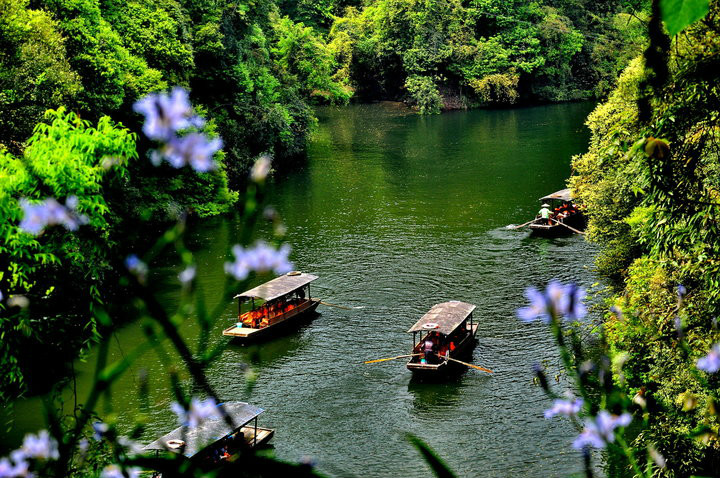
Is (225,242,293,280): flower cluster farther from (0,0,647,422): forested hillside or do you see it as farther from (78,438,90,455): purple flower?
(78,438,90,455): purple flower

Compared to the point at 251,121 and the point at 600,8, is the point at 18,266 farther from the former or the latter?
the point at 600,8

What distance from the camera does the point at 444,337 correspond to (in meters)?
19.4

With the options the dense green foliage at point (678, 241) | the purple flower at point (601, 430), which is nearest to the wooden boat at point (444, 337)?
the dense green foliage at point (678, 241)

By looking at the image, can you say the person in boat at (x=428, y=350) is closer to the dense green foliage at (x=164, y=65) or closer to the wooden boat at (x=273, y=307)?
the wooden boat at (x=273, y=307)

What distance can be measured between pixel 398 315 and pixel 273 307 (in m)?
3.73

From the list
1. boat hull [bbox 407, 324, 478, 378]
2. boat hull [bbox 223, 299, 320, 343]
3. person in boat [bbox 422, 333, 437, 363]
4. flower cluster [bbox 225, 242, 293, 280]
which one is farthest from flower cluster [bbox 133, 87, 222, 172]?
boat hull [bbox 223, 299, 320, 343]

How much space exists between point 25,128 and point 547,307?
19280 mm

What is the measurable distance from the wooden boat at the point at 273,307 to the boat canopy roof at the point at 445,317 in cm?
389

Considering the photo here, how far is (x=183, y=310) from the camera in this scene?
1.58m

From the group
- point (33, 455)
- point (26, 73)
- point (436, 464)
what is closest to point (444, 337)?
point (26, 73)

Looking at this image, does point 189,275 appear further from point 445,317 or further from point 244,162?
point 244,162

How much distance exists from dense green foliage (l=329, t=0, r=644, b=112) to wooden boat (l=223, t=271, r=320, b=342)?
39.4m

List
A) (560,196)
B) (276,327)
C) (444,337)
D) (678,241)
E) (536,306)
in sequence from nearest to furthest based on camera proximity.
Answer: (536,306) < (678,241) < (444,337) < (276,327) < (560,196)

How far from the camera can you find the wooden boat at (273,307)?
20.5m
